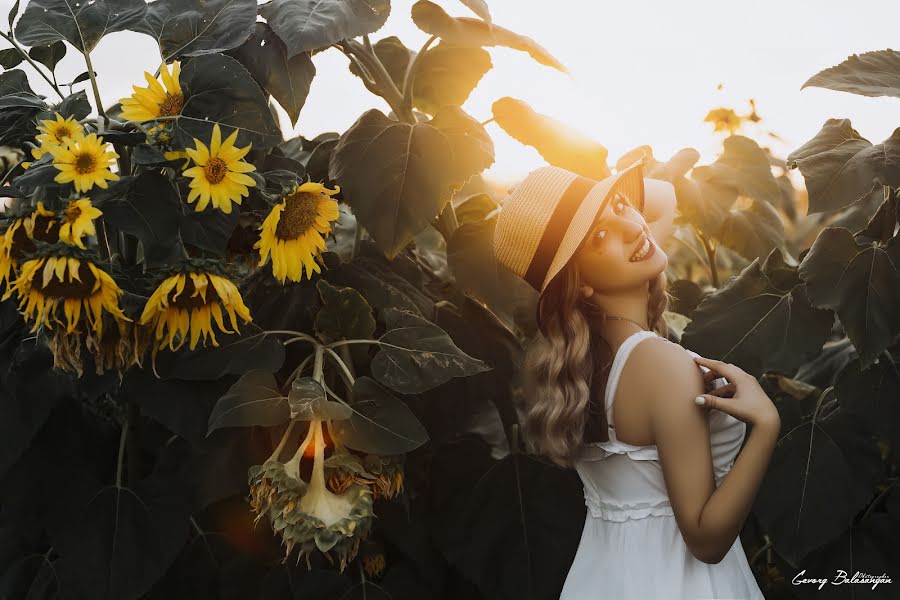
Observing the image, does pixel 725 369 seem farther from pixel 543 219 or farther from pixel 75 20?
pixel 75 20

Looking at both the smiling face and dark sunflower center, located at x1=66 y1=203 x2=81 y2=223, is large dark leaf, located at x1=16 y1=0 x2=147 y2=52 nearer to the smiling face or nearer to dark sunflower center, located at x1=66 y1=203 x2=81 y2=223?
dark sunflower center, located at x1=66 y1=203 x2=81 y2=223

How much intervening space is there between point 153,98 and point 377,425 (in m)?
0.49

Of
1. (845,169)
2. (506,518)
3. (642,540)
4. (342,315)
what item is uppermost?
(845,169)

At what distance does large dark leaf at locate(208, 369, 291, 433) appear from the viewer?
95 cm

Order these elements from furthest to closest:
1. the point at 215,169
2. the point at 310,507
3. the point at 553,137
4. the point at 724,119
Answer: the point at 724,119, the point at 553,137, the point at 215,169, the point at 310,507

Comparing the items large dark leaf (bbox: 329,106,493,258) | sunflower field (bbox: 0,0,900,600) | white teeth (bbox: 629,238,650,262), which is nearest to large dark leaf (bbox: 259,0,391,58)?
sunflower field (bbox: 0,0,900,600)

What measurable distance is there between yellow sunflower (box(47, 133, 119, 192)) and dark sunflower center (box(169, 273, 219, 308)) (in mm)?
137

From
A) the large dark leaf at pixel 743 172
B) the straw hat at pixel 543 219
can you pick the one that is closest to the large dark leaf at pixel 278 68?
the straw hat at pixel 543 219

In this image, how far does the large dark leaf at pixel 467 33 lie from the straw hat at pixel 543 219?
0.57ft

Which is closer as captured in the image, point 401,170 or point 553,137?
point 401,170

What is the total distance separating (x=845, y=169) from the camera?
111 cm

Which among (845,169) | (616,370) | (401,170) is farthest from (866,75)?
(401,170)

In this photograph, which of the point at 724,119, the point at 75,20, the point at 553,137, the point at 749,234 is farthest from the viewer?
the point at 724,119

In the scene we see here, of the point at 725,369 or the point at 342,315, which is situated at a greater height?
the point at 725,369
